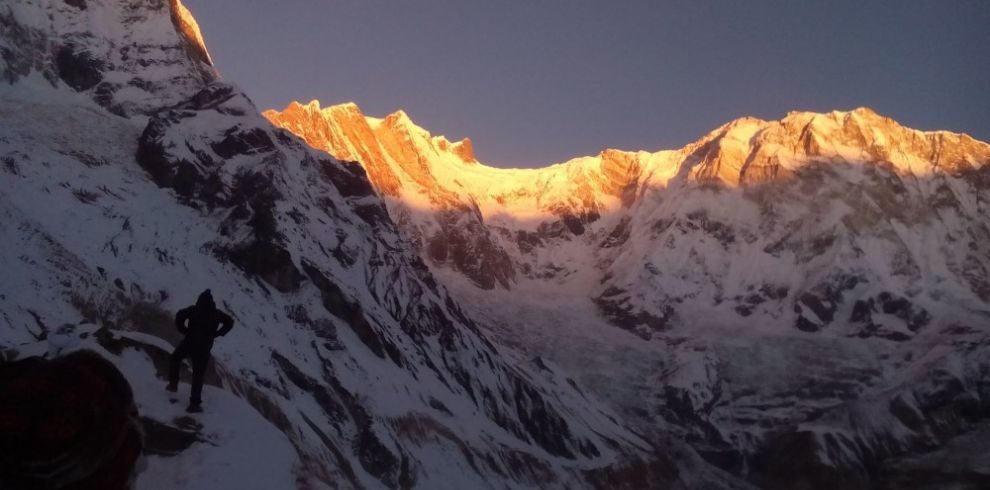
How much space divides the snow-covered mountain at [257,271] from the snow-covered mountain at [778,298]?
1397 cm

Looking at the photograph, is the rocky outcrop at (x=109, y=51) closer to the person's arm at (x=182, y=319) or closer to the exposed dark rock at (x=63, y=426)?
the person's arm at (x=182, y=319)

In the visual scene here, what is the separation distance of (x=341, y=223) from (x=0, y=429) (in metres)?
95.4

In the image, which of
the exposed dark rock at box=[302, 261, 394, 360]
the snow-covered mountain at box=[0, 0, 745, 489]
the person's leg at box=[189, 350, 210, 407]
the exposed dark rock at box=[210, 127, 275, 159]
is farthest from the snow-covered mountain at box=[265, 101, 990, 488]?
the person's leg at box=[189, 350, 210, 407]

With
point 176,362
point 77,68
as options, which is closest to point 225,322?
point 176,362

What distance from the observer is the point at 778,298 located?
169m

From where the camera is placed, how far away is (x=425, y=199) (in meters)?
187

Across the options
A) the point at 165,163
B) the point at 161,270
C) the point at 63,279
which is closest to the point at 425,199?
the point at 165,163

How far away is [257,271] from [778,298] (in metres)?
102

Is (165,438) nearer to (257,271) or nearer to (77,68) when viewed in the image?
(257,271)

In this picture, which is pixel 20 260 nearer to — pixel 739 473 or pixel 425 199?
pixel 739 473

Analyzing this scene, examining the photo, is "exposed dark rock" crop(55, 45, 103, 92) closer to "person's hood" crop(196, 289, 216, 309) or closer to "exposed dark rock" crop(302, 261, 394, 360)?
"exposed dark rock" crop(302, 261, 394, 360)

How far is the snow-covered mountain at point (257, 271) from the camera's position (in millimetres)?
65312

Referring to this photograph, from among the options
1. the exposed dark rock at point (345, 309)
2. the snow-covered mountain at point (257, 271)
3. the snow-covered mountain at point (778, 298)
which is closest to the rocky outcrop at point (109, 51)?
the snow-covered mountain at point (257, 271)

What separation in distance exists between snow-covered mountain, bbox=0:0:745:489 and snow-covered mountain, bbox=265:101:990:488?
1397 centimetres
